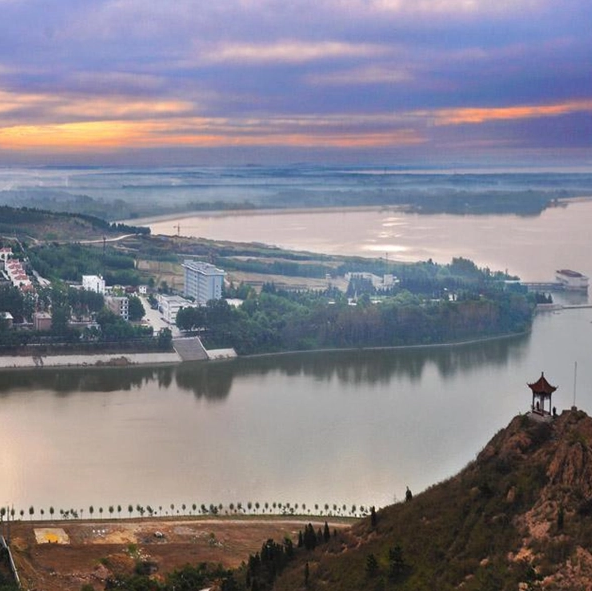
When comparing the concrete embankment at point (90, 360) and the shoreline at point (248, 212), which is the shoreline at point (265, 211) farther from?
the concrete embankment at point (90, 360)

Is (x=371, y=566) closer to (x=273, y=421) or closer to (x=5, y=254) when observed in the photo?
(x=273, y=421)

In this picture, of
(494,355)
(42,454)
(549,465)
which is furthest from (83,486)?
(494,355)

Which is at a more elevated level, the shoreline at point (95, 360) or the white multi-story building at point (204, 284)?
the white multi-story building at point (204, 284)

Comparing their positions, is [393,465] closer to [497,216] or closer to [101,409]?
[101,409]

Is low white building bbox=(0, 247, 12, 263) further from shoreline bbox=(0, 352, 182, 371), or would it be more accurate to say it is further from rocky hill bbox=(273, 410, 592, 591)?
rocky hill bbox=(273, 410, 592, 591)

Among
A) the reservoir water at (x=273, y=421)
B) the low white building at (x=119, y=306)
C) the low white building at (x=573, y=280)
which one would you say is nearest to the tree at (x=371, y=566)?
the reservoir water at (x=273, y=421)

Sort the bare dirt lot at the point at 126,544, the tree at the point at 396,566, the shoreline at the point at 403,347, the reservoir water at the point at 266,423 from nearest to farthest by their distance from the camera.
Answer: the tree at the point at 396,566 < the bare dirt lot at the point at 126,544 < the reservoir water at the point at 266,423 < the shoreline at the point at 403,347

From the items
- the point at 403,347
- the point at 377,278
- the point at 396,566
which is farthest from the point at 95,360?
the point at 396,566
